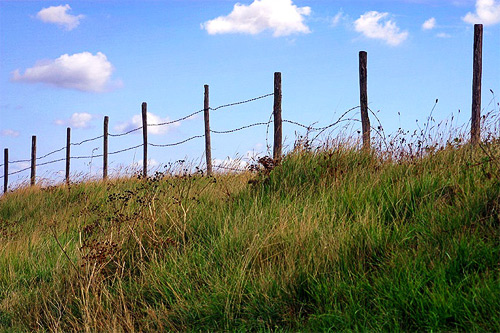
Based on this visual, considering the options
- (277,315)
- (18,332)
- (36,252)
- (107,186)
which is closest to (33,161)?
(107,186)

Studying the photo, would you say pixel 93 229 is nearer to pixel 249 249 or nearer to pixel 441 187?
pixel 249 249

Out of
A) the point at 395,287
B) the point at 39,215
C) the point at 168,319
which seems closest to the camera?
the point at 395,287

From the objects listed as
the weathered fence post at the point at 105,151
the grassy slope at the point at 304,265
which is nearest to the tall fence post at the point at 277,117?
the grassy slope at the point at 304,265

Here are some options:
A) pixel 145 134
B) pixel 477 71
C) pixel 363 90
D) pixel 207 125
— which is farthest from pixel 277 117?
pixel 145 134

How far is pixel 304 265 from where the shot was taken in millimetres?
3602

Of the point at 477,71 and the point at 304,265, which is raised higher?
the point at 477,71

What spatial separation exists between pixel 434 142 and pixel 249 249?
3720 millimetres

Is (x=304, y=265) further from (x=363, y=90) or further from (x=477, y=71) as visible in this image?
(x=477, y=71)

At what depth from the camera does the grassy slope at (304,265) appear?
3129 millimetres

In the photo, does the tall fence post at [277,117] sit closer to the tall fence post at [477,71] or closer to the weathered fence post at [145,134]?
the tall fence post at [477,71]

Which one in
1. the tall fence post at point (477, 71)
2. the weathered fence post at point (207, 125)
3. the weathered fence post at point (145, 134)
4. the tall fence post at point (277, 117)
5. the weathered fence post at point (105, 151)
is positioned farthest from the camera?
the weathered fence post at point (105, 151)

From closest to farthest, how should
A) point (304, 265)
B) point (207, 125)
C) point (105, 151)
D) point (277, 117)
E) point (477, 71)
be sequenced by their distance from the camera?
point (304, 265)
point (477, 71)
point (277, 117)
point (207, 125)
point (105, 151)

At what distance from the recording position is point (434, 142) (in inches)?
258

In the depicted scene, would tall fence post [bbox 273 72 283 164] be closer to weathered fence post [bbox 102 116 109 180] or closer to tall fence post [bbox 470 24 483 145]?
tall fence post [bbox 470 24 483 145]
